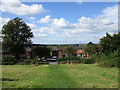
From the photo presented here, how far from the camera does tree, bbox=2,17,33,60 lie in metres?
61.2

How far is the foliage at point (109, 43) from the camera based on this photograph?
32.4 metres

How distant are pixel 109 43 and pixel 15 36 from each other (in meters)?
36.2

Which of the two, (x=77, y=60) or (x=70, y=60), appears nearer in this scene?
(x=77, y=60)

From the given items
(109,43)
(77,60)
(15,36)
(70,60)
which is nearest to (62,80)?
(109,43)

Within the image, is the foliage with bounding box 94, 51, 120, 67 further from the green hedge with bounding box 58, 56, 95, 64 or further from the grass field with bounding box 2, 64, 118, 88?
the green hedge with bounding box 58, 56, 95, 64

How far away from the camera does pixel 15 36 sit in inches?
2473

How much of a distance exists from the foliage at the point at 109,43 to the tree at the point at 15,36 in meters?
33.2

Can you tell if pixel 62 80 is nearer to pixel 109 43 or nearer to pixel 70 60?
pixel 109 43

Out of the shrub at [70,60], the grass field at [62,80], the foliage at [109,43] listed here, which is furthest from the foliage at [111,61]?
the shrub at [70,60]

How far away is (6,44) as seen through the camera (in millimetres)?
60625

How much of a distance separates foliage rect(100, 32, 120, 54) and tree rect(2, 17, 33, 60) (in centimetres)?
3315

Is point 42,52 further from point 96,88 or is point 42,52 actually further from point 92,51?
point 96,88

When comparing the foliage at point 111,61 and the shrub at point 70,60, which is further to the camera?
the shrub at point 70,60

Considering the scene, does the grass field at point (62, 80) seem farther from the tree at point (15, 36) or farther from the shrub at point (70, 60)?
the tree at point (15, 36)
